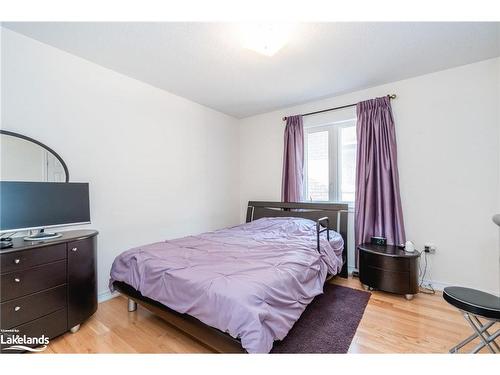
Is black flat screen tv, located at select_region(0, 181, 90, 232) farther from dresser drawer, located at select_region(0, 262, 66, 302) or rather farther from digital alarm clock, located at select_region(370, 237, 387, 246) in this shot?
digital alarm clock, located at select_region(370, 237, 387, 246)

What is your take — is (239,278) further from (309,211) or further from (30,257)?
(309,211)

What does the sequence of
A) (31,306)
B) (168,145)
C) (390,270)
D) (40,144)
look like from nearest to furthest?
1. (31,306)
2. (40,144)
3. (390,270)
4. (168,145)

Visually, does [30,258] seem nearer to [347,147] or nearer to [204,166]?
[204,166]

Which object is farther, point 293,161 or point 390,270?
point 293,161

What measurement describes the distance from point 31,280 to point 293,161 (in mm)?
3357

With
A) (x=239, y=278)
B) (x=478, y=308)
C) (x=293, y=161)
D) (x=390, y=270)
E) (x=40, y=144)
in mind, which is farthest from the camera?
(x=293, y=161)

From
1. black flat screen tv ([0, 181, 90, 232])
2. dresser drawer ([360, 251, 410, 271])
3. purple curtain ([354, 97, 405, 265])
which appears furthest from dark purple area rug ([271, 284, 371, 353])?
black flat screen tv ([0, 181, 90, 232])

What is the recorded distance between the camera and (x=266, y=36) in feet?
6.82

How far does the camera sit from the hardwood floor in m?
1.74

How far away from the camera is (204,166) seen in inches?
154

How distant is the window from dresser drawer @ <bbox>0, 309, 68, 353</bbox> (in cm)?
333

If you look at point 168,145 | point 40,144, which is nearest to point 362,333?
point 168,145

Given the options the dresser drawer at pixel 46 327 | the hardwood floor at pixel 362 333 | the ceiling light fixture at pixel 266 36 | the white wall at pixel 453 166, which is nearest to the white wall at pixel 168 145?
the white wall at pixel 453 166
